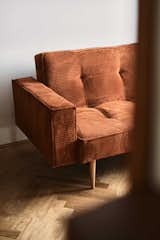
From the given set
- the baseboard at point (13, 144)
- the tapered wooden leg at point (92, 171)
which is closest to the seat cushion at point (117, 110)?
the tapered wooden leg at point (92, 171)

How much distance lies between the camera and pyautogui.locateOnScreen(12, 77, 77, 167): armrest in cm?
206

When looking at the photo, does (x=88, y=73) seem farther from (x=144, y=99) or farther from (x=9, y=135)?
(x=144, y=99)

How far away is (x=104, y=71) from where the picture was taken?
270 cm

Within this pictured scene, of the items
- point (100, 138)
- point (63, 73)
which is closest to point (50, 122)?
point (100, 138)

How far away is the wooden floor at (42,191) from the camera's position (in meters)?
2.00

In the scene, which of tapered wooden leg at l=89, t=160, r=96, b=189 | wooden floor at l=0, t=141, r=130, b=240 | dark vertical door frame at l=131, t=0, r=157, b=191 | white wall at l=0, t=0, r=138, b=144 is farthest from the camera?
white wall at l=0, t=0, r=138, b=144

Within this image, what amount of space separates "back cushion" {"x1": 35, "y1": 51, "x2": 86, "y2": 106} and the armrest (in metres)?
0.10

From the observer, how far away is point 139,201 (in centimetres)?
35

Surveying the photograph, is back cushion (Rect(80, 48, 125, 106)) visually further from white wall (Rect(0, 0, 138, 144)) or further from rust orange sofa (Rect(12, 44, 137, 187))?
white wall (Rect(0, 0, 138, 144))

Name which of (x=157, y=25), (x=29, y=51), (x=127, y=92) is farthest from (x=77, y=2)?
(x=157, y=25)

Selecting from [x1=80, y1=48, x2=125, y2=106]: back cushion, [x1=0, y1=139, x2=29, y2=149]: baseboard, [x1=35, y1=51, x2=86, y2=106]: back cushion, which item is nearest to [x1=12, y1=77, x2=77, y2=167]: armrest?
[x1=35, y1=51, x2=86, y2=106]: back cushion

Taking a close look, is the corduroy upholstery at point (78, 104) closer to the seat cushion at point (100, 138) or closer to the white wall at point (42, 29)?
the seat cushion at point (100, 138)

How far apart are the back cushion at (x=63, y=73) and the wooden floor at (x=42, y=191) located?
50 centimetres

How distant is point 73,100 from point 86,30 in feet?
2.42
